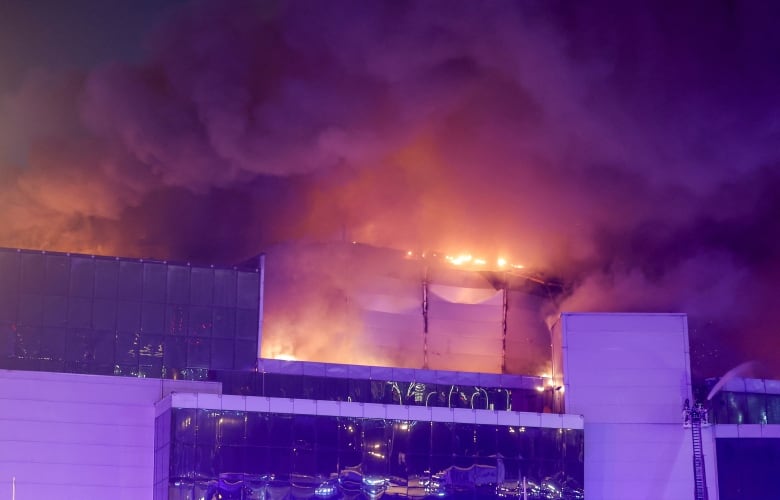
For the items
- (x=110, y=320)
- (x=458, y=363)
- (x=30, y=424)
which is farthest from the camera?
(x=458, y=363)

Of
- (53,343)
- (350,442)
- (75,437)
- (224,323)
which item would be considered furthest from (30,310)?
(350,442)

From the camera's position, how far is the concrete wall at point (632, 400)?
4172 centimetres

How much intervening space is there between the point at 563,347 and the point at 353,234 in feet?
41.9

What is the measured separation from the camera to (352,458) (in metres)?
38.8

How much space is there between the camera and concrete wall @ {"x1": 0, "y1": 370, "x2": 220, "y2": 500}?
3756cm

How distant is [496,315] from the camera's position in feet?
164

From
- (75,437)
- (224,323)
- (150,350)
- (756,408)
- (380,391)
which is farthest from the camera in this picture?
(756,408)

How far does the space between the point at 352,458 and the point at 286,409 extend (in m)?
3.00

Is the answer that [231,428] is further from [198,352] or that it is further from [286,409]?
[198,352]

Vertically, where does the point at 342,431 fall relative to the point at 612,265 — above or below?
below

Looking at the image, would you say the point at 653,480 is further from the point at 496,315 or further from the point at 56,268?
the point at 56,268

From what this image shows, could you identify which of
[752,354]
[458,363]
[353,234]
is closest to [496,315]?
[458,363]

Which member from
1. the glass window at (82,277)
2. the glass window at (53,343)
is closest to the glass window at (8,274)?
the glass window at (53,343)

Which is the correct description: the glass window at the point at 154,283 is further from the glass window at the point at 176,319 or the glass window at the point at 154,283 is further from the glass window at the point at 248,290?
the glass window at the point at 248,290
